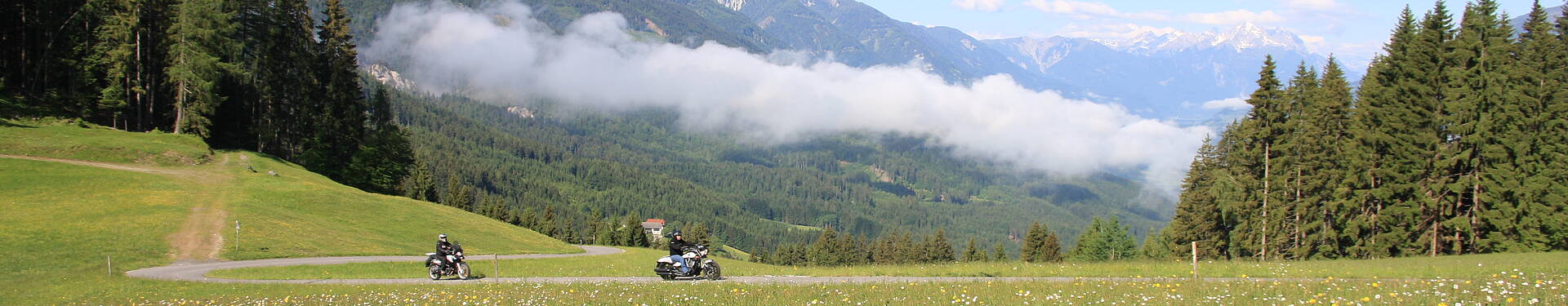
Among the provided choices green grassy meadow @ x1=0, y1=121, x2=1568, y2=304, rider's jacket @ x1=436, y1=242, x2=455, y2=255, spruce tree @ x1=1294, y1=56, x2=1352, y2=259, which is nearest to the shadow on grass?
green grassy meadow @ x1=0, y1=121, x2=1568, y2=304

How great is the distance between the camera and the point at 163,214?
1487 inches

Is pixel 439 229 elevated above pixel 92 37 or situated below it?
below

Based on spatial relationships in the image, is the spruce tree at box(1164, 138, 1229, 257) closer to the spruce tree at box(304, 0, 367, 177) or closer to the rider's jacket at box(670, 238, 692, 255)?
the rider's jacket at box(670, 238, 692, 255)

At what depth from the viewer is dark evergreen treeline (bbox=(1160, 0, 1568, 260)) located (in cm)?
3384

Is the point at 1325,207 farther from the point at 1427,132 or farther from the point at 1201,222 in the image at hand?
the point at 1201,222

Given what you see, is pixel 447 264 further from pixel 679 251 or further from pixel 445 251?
pixel 679 251

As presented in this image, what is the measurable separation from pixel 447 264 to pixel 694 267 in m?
9.19

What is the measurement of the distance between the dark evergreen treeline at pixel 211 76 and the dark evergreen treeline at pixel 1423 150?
65.6 m

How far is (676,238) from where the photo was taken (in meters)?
24.7

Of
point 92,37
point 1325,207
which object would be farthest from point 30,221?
point 1325,207

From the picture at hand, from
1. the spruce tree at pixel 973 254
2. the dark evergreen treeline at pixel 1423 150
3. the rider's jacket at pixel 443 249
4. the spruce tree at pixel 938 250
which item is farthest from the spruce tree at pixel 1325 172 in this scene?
the spruce tree at pixel 938 250

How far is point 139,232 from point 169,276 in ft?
A: 32.8

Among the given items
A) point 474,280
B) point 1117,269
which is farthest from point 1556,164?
point 474,280

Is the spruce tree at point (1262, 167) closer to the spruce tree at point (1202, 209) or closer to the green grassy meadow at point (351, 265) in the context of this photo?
the spruce tree at point (1202, 209)
